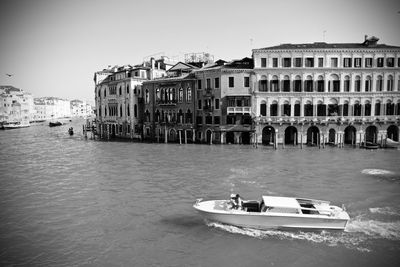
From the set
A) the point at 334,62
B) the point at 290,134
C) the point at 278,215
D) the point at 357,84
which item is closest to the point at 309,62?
the point at 334,62

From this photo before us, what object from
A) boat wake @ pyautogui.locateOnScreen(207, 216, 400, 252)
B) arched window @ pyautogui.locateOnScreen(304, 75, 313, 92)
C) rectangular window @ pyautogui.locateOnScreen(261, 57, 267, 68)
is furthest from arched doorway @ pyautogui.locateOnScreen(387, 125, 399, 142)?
boat wake @ pyautogui.locateOnScreen(207, 216, 400, 252)

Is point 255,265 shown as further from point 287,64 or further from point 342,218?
point 287,64

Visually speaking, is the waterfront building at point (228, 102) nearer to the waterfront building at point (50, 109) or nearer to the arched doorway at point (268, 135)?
the arched doorway at point (268, 135)

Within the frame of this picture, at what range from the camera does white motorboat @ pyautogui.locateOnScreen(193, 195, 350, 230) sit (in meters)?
13.4

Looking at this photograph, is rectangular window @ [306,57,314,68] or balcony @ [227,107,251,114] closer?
rectangular window @ [306,57,314,68]

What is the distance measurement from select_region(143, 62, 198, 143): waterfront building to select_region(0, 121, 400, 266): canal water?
1170cm

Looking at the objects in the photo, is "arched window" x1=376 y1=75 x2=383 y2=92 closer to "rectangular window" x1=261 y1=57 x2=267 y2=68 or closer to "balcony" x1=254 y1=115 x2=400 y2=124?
"balcony" x1=254 y1=115 x2=400 y2=124

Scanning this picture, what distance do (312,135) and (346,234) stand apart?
27.2 m

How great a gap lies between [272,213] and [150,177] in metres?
11.7

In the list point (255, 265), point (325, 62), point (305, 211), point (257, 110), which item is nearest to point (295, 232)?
point (305, 211)

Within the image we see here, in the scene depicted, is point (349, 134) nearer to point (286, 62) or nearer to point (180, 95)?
point (286, 62)

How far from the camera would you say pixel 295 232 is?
13609 mm

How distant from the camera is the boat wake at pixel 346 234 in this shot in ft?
41.6

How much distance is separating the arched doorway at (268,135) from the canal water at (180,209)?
A: 7.84 m
